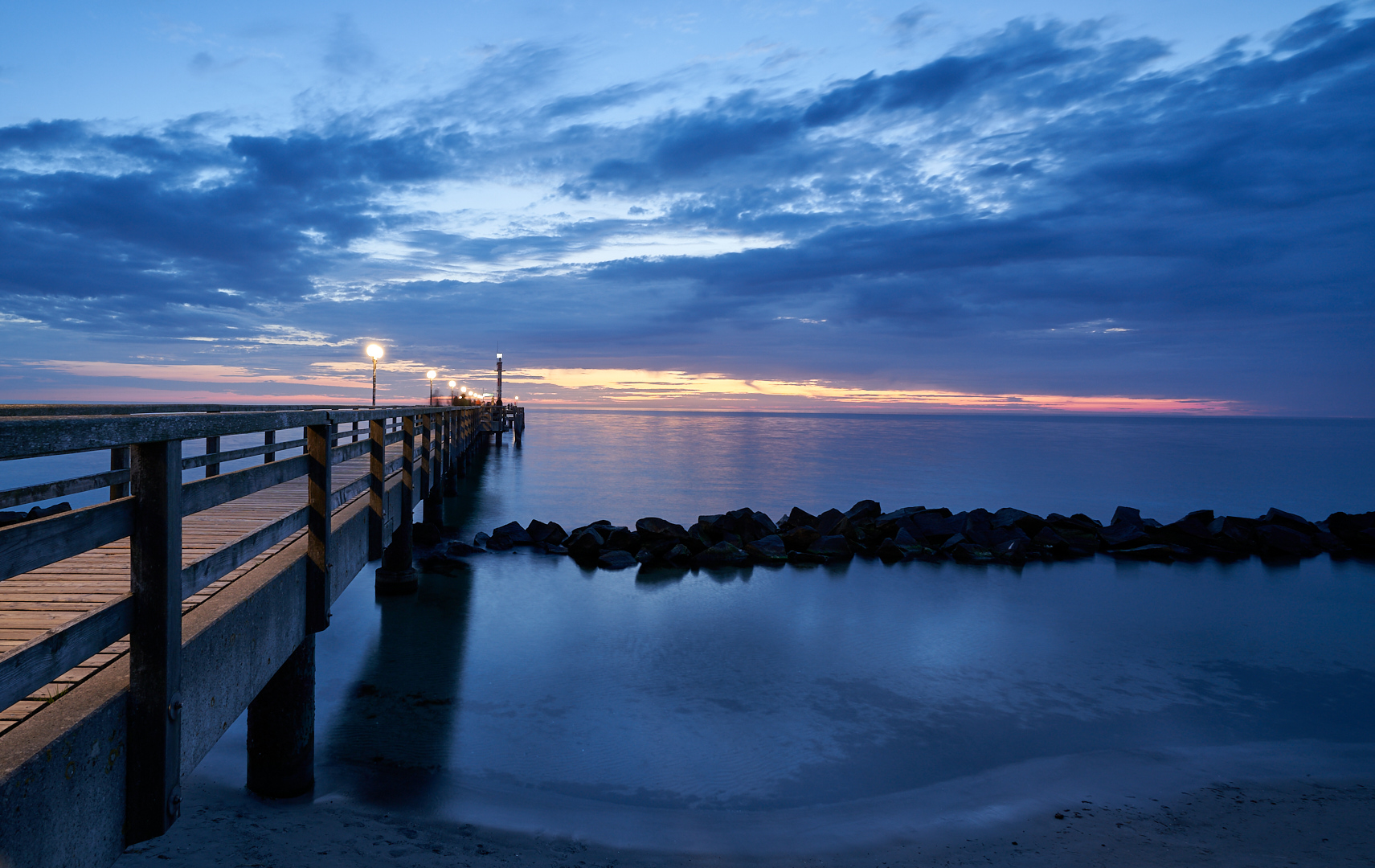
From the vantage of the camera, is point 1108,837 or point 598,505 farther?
point 598,505

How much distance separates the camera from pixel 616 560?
16375 mm

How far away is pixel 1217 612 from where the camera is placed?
14469 mm

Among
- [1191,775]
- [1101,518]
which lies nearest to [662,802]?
[1191,775]

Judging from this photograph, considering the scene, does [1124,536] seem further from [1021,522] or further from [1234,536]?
[1234,536]

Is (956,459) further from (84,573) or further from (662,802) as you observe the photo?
(84,573)

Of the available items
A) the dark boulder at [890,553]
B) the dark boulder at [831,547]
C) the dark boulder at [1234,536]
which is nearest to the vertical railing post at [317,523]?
the dark boulder at [831,547]

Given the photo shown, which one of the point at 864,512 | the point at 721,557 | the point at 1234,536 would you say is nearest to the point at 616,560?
the point at 721,557

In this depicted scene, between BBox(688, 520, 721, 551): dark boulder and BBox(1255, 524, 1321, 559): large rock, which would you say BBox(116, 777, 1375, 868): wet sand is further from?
BBox(1255, 524, 1321, 559): large rock

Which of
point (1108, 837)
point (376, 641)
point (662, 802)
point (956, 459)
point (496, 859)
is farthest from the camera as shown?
point (956, 459)

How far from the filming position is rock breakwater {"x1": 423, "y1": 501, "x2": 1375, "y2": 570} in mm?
17266

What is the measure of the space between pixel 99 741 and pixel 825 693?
844 centimetres

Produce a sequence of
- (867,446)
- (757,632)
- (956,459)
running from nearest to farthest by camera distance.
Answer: (757,632), (956,459), (867,446)

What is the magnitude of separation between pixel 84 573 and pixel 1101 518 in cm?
3301

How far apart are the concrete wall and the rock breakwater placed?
12.6 meters
